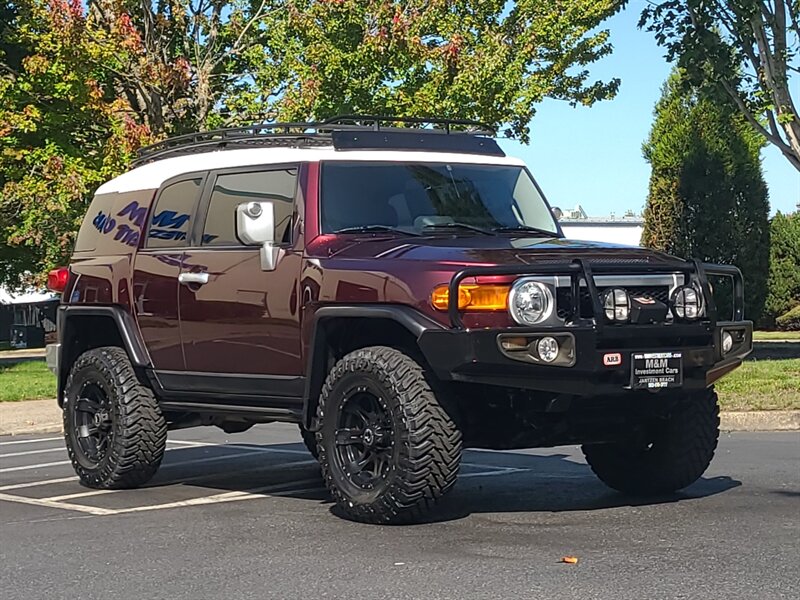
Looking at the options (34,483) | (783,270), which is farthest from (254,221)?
(783,270)

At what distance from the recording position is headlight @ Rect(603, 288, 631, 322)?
6359 millimetres

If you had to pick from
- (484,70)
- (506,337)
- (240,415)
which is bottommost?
(240,415)

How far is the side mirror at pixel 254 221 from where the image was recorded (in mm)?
7250

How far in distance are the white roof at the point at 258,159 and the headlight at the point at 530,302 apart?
1.82m

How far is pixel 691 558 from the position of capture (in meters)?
5.60

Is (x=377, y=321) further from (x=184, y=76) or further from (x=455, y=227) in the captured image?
(x=184, y=76)

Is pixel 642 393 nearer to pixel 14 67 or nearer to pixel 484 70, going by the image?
pixel 484 70

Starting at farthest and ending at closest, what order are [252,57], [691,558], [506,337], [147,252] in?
1. [252,57]
2. [147,252]
3. [506,337]
4. [691,558]

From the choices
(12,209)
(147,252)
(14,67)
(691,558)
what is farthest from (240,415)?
(14,67)

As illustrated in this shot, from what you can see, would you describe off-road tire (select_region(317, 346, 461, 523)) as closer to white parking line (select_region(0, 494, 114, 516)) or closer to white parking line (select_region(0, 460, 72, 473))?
white parking line (select_region(0, 494, 114, 516))

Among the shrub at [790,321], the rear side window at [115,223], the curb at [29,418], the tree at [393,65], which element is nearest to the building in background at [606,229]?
the shrub at [790,321]

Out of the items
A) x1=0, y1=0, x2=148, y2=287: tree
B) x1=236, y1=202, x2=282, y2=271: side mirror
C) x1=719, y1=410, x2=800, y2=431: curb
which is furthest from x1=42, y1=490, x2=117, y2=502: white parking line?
x1=0, y1=0, x2=148, y2=287: tree

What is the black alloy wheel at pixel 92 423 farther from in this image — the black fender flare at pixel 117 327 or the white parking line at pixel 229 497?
the white parking line at pixel 229 497

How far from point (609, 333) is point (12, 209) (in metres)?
20.3
